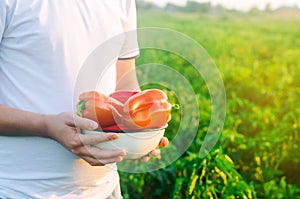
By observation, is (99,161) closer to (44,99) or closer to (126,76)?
(44,99)

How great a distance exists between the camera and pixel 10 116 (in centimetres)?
170

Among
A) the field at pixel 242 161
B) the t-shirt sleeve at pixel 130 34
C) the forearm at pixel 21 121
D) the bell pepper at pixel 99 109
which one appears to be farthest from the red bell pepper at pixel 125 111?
the field at pixel 242 161

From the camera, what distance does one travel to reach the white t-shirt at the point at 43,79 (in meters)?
1.69

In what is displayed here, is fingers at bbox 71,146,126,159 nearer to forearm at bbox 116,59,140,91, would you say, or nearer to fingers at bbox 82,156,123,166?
fingers at bbox 82,156,123,166

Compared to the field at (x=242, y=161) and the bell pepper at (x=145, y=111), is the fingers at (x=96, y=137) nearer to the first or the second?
the bell pepper at (x=145, y=111)

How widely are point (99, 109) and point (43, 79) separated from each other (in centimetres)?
20

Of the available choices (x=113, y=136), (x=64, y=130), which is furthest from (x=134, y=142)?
(x=64, y=130)

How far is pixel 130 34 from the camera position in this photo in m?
2.06

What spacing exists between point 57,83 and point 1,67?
0.16 m

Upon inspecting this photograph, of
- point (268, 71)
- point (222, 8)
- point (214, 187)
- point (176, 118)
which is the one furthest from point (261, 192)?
point (222, 8)

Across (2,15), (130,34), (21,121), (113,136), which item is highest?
(130,34)

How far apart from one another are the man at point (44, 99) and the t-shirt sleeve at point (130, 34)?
24 centimetres

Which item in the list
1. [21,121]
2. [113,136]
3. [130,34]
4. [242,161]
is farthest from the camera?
[242,161]

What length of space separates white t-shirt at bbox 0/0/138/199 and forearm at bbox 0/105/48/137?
4cm
